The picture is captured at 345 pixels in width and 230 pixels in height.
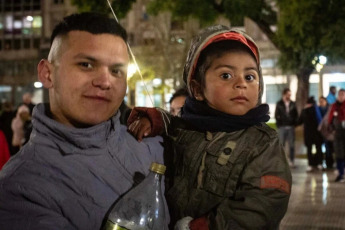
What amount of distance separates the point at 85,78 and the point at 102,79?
54 millimetres

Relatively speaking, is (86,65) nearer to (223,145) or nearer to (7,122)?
(223,145)

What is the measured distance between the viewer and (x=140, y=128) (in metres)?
2.44

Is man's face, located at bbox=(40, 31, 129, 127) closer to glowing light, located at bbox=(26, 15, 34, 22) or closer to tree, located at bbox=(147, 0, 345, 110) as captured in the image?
tree, located at bbox=(147, 0, 345, 110)

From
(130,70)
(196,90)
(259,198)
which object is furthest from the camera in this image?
(130,70)

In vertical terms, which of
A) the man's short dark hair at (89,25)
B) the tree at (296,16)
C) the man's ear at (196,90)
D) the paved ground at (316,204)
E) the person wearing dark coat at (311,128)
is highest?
the tree at (296,16)

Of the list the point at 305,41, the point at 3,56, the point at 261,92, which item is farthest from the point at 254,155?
the point at 3,56

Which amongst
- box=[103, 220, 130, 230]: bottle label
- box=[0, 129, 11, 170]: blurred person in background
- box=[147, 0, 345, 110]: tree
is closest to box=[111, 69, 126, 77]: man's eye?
box=[103, 220, 130, 230]: bottle label

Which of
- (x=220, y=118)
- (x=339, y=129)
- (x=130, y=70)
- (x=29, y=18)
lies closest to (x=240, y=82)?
(x=220, y=118)

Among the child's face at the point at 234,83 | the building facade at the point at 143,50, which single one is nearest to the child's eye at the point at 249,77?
the child's face at the point at 234,83

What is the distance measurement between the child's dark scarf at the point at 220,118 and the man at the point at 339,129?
10.5 metres

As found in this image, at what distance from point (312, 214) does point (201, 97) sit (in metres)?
7.16

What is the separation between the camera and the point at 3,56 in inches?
2514

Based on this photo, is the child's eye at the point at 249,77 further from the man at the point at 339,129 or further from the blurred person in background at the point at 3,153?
the man at the point at 339,129

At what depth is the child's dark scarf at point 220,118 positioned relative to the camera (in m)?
2.34
